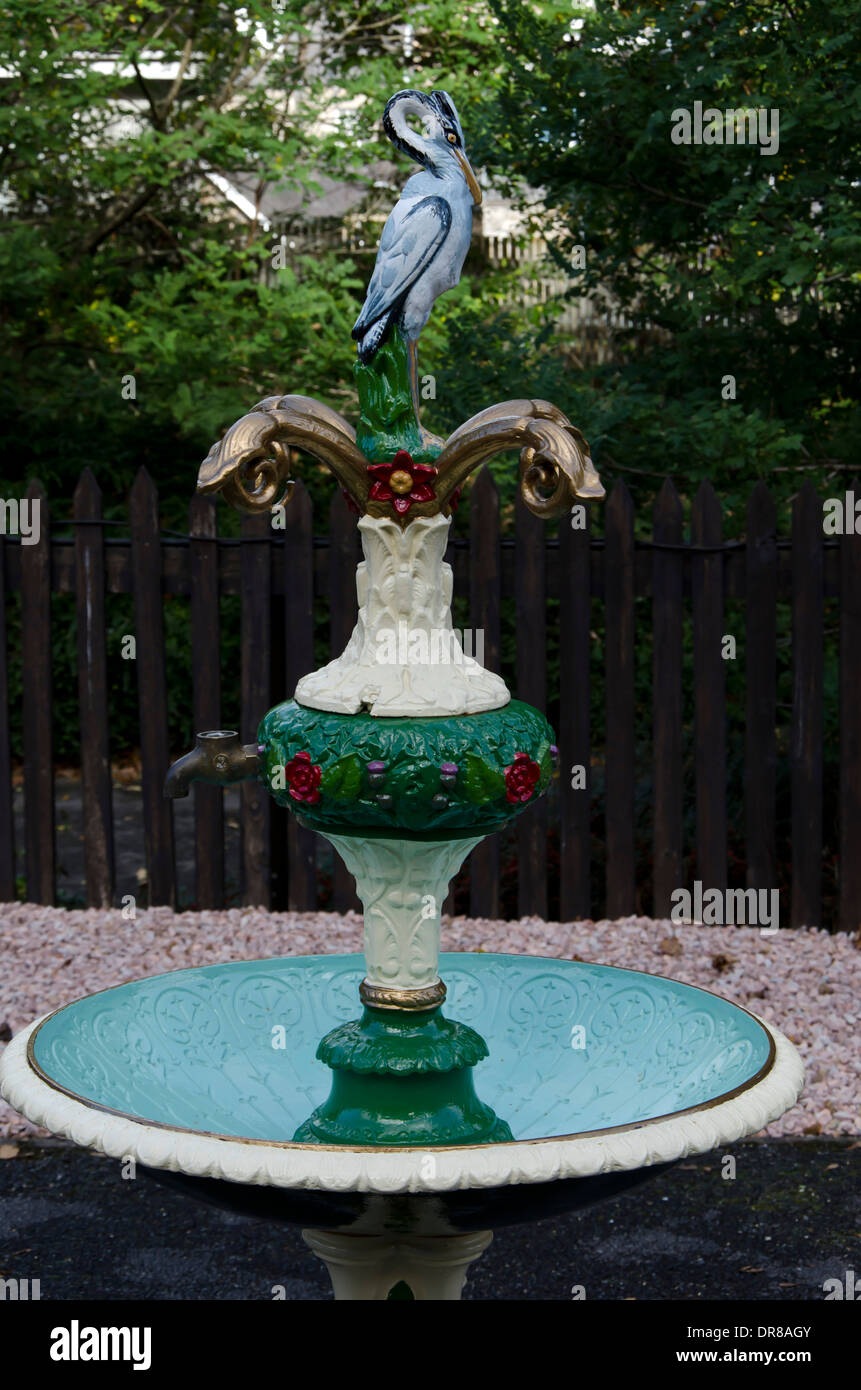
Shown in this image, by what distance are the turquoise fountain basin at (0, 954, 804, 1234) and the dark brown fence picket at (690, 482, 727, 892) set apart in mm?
2785

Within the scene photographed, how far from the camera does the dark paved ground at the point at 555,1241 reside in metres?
3.54

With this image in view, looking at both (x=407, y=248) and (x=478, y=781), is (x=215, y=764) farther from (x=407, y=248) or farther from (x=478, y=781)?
(x=407, y=248)

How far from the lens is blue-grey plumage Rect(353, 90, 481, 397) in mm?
2514

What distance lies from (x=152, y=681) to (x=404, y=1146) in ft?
13.7

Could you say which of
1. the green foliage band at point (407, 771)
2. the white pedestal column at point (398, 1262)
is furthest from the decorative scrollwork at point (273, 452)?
the white pedestal column at point (398, 1262)

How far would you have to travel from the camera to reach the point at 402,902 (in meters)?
2.62

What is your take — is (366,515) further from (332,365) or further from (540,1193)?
(332,365)

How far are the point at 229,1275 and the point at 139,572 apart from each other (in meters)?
3.29

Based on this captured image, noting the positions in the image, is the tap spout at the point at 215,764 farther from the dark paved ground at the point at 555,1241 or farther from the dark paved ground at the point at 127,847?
the dark paved ground at the point at 127,847

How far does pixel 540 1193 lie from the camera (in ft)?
7.20

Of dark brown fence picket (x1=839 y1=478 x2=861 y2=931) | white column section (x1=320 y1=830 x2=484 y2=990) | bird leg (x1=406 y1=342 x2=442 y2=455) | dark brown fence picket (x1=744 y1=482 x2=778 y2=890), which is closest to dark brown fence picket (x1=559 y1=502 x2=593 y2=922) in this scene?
dark brown fence picket (x1=744 y1=482 x2=778 y2=890)

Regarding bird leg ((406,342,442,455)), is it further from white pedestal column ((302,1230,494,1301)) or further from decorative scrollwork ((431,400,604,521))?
white pedestal column ((302,1230,494,1301))

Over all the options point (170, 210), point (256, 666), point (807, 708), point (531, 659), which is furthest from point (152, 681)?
point (170, 210)

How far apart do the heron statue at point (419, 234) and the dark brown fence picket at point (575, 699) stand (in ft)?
10.8
